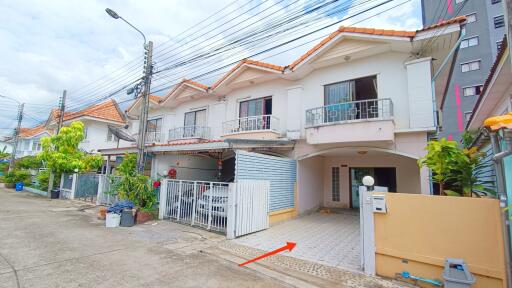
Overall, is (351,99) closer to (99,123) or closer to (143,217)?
(143,217)

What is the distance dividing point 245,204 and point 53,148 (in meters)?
14.7

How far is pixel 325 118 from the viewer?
10180mm

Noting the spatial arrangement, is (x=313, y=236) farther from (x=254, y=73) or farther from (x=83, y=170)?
(x=83, y=170)

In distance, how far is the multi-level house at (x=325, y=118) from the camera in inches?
332

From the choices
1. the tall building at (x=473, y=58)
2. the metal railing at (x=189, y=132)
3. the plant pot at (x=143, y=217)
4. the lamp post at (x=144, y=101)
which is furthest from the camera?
the tall building at (x=473, y=58)

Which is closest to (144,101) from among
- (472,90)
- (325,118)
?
(325,118)

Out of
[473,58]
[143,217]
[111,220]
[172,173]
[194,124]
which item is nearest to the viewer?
[111,220]

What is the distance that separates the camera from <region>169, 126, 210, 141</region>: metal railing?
14516 mm

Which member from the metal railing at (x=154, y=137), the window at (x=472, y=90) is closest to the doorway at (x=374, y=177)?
the metal railing at (x=154, y=137)

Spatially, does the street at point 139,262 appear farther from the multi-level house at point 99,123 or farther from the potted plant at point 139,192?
the multi-level house at point 99,123

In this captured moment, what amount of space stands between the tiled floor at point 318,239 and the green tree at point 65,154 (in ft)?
42.6

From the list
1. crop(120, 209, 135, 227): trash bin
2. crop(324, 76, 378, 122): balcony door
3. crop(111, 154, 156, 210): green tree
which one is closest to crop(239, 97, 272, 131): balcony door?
crop(324, 76, 378, 122): balcony door

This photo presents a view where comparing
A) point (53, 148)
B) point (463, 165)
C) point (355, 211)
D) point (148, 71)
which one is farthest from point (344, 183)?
point (53, 148)

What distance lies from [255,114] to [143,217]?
718cm
